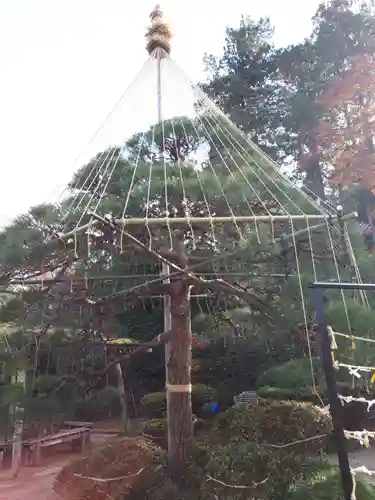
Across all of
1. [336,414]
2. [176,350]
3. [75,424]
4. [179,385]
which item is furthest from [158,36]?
[75,424]

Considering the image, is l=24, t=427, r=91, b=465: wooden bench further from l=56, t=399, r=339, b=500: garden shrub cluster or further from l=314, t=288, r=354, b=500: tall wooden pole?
l=314, t=288, r=354, b=500: tall wooden pole

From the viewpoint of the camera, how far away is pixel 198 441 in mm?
3244

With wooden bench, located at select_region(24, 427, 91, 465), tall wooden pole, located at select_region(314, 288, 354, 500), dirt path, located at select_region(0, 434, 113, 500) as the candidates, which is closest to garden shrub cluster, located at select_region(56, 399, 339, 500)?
dirt path, located at select_region(0, 434, 113, 500)

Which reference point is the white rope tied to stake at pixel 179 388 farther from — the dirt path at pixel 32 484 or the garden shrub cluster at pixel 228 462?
the dirt path at pixel 32 484

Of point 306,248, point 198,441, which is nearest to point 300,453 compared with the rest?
point 198,441

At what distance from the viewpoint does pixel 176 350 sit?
3.30m

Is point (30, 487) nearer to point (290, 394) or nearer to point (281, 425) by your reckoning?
point (281, 425)

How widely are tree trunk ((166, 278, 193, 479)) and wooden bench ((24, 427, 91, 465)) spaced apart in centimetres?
287

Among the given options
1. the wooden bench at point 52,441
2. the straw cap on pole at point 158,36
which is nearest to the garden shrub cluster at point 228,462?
the wooden bench at point 52,441

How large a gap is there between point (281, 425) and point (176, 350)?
95 centimetres

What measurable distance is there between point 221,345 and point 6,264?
5.02 m

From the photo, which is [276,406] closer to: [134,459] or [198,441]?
[198,441]

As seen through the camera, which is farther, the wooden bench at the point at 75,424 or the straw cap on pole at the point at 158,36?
the wooden bench at the point at 75,424

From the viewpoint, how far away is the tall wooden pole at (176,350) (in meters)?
3.15
